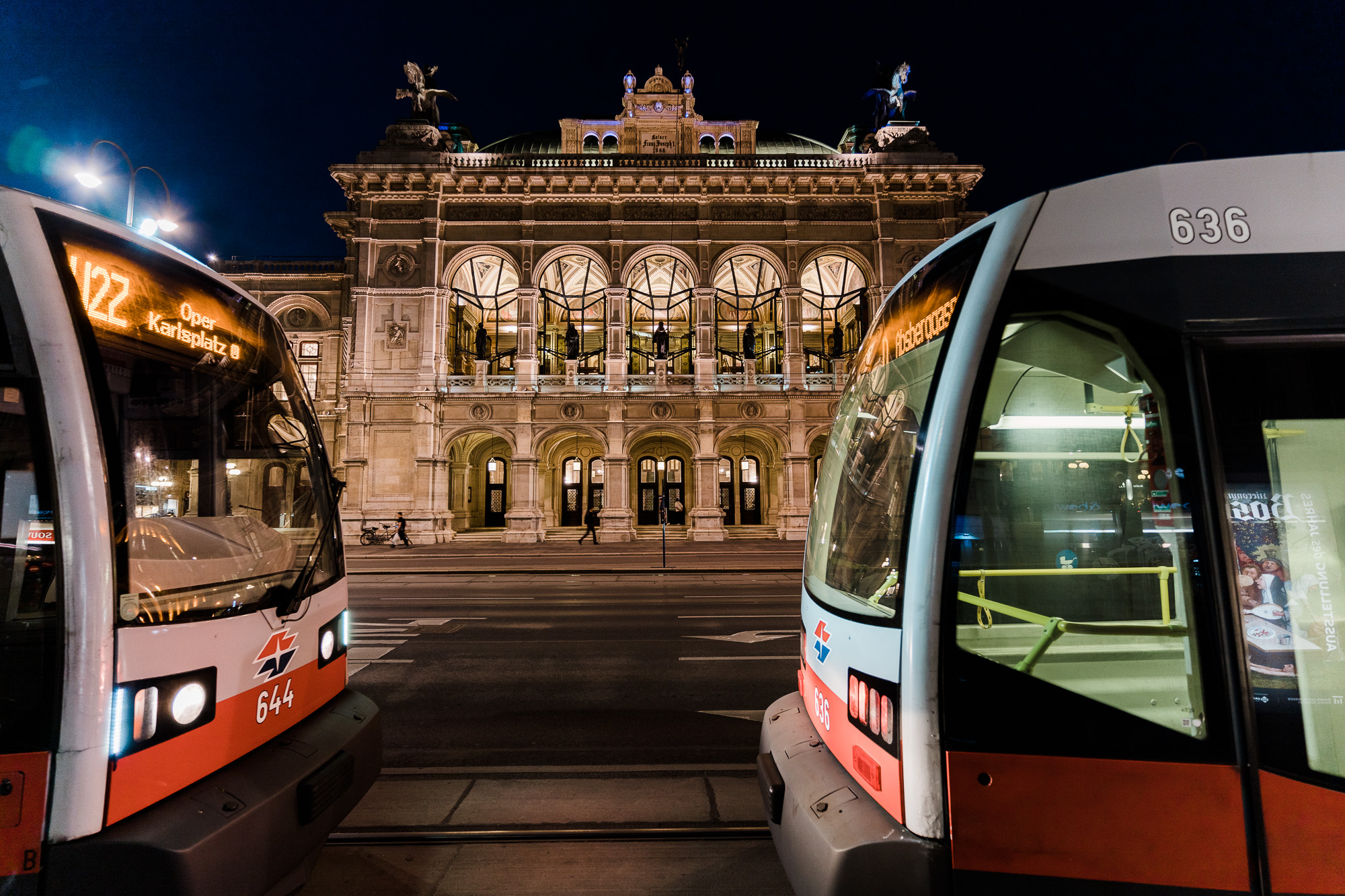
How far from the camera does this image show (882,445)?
2.50 m

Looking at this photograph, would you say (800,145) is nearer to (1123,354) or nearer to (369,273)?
(369,273)

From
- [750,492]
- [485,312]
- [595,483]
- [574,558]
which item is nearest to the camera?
[574,558]

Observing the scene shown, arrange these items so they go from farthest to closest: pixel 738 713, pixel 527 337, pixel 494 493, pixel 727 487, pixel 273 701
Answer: pixel 494 493 < pixel 727 487 < pixel 527 337 < pixel 738 713 < pixel 273 701

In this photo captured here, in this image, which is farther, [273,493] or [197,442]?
[273,493]

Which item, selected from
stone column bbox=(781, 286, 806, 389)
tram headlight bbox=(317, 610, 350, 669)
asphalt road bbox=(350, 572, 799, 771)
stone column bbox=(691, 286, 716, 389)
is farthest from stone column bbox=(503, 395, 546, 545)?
tram headlight bbox=(317, 610, 350, 669)

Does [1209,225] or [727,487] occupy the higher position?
[727,487]

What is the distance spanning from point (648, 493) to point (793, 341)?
1034cm

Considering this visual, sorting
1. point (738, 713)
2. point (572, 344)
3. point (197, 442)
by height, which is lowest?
point (738, 713)

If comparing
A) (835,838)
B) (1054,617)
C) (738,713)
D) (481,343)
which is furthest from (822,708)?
(481,343)

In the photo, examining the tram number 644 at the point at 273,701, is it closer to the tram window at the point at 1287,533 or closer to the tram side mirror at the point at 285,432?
the tram side mirror at the point at 285,432

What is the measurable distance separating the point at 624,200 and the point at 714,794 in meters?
26.4

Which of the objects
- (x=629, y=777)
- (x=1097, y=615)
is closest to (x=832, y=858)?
(x=1097, y=615)

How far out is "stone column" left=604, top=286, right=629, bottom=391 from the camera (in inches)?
1022

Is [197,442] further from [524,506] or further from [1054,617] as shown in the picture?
[524,506]
